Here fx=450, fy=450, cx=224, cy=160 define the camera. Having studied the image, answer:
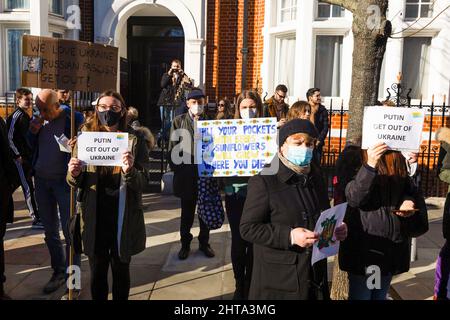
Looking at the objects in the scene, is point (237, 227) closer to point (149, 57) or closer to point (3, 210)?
point (3, 210)

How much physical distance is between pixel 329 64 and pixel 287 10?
1586 millimetres

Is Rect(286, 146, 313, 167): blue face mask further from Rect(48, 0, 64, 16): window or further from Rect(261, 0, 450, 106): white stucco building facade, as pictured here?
Rect(48, 0, 64, 16): window

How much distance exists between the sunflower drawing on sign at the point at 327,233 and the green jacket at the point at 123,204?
4.71ft

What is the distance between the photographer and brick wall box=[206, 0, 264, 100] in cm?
1033

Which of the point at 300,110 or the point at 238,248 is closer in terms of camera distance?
the point at 238,248

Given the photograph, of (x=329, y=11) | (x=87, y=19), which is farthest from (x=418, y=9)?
(x=87, y=19)

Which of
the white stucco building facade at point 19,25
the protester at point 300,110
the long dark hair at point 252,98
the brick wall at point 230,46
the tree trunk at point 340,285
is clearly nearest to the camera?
the tree trunk at point 340,285

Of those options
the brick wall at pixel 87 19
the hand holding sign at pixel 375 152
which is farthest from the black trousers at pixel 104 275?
the brick wall at pixel 87 19

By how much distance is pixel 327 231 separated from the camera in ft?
8.91

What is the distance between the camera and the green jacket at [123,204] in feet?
11.1

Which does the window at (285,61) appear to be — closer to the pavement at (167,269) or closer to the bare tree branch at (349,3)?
the pavement at (167,269)

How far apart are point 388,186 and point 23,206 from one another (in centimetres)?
621
